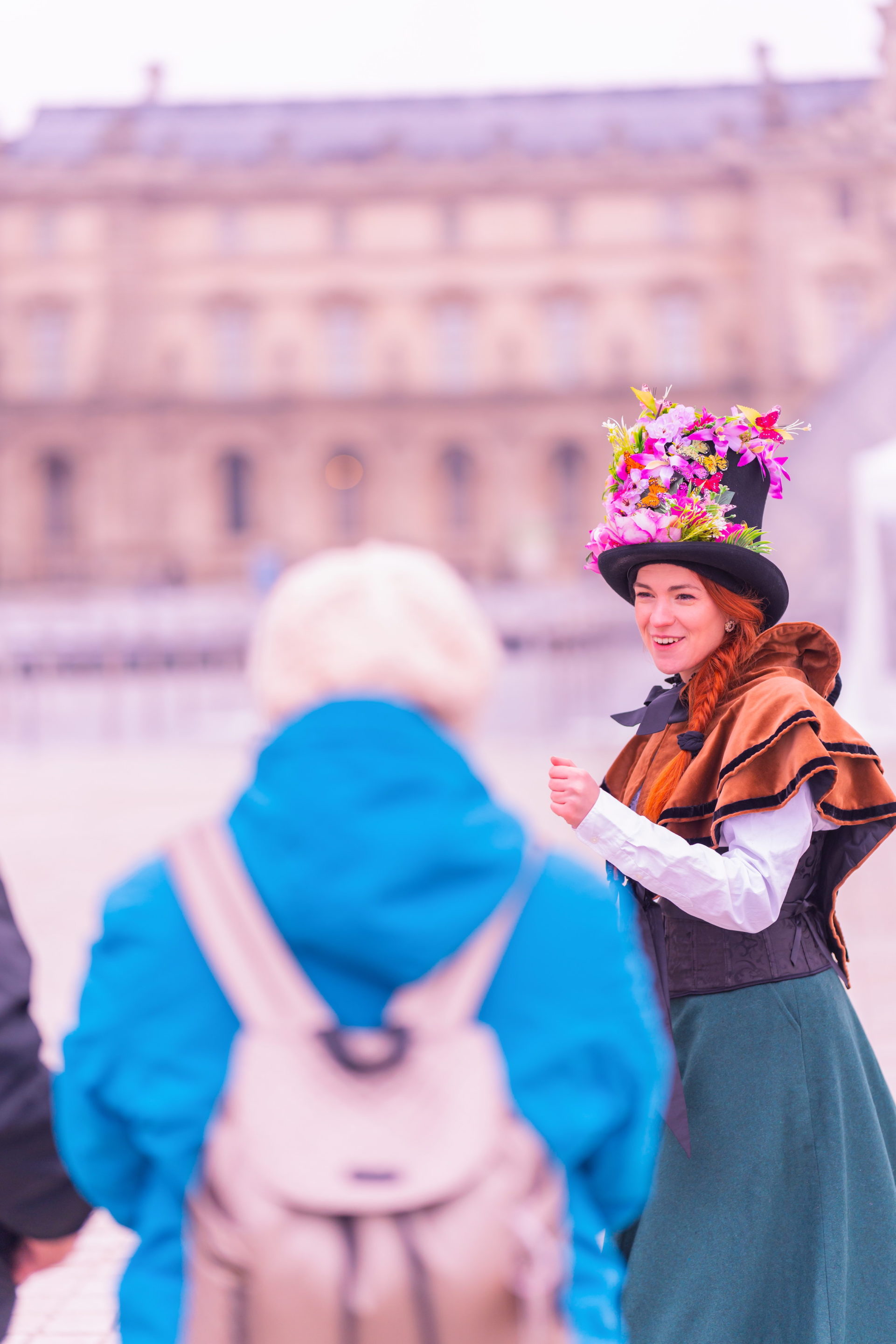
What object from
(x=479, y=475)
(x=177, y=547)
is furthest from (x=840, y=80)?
(x=177, y=547)

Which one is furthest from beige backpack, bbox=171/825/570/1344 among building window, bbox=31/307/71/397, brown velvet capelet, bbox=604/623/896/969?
building window, bbox=31/307/71/397

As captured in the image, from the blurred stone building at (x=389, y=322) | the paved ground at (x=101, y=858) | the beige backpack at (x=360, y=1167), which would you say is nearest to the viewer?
the beige backpack at (x=360, y=1167)

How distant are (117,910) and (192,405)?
154 ft

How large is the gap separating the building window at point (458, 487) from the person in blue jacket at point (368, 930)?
4553 cm

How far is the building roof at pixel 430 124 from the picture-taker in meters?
48.8

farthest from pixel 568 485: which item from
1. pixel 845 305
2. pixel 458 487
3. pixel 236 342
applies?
pixel 236 342

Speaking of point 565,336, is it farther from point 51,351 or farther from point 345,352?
point 51,351

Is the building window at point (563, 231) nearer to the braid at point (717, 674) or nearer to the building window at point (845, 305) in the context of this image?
the building window at point (845, 305)

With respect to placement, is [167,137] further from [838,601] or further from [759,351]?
[838,601]

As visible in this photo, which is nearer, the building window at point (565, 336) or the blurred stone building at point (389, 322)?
the blurred stone building at point (389, 322)

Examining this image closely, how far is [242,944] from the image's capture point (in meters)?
1.36

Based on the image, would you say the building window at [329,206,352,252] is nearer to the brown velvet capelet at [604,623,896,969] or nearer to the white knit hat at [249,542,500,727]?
the brown velvet capelet at [604,623,896,969]

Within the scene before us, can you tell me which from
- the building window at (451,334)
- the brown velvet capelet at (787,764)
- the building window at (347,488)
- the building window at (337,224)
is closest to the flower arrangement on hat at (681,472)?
the brown velvet capelet at (787,764)

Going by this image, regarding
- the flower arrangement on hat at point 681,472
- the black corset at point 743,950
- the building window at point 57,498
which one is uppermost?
the flower arrangement on hat at point 681,472
